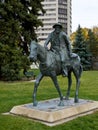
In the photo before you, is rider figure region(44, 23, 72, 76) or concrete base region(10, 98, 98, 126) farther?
rider figure region(44, 23, 72, 76)

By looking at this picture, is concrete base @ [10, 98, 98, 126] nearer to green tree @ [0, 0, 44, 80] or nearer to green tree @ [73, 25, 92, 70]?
green tree @ [0, 0, 44, 80]

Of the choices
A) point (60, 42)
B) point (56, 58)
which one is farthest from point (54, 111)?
point (60, 42)

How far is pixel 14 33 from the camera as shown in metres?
22.2

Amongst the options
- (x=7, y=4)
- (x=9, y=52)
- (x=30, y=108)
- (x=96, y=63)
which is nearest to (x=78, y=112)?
(x=30, y=108)

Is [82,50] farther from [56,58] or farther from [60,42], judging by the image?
[56,58]

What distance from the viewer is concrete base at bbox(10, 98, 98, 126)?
26.7 feet

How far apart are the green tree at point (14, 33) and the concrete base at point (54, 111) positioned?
39.1 feet

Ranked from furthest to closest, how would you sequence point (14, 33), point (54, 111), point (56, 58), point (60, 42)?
1. point (14, 33)
2. point (60, 42)
3. point (56, 58)
4. point (54, 111)

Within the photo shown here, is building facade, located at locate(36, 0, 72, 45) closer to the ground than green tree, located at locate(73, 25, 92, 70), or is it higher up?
higher up

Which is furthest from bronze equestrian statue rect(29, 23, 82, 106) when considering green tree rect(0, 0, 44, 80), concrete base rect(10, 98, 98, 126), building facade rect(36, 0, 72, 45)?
building facade rect(36, 0, 72, 45)

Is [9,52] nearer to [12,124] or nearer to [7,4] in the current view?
[7,4]

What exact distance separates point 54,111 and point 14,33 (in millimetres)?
14646

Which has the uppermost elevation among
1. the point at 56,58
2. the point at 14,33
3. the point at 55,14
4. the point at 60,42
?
the point at 55,14

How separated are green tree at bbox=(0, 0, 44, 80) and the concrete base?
39.1 ft
